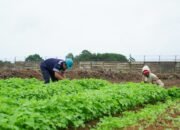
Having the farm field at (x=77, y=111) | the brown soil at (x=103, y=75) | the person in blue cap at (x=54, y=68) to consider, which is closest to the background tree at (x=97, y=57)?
the brown soil at (x=103, y=75)

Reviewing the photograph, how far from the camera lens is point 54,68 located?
14.2 metres

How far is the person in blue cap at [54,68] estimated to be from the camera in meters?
14.1

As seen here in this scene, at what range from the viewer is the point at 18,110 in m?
7.00

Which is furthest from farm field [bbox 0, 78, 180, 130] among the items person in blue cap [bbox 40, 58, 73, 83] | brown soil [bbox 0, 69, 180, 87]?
brown soil [bbox 0, 69, 180, 87]

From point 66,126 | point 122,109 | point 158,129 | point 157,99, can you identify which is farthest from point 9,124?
point 157,99

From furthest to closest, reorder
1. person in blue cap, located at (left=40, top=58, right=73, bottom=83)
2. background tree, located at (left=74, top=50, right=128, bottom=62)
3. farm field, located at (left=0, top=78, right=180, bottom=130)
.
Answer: background tree, located at (left=74, top=50, right=128, bottom=62)
person in blue cap, located at (left=40, top=58, right=73, bottom=83)
farm field, located at (left=0, top=78, right=180, bottom=130)

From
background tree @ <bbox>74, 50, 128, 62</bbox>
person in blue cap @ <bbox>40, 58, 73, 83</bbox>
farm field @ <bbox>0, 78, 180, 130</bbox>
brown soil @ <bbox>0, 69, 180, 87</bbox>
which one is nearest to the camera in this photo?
farm field @ <bbox>0, 78, 180, 130</bbox>

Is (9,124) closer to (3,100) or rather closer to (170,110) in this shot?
(3,100)

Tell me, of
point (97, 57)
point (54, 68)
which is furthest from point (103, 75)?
point (97, 57)

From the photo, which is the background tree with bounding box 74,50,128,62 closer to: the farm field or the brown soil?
the brown soil

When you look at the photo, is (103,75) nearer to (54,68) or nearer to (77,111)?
(54,68)

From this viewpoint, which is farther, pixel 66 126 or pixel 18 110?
pixel 66 126

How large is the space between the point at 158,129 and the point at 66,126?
1.65m

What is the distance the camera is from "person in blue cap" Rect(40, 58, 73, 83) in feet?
46.2
